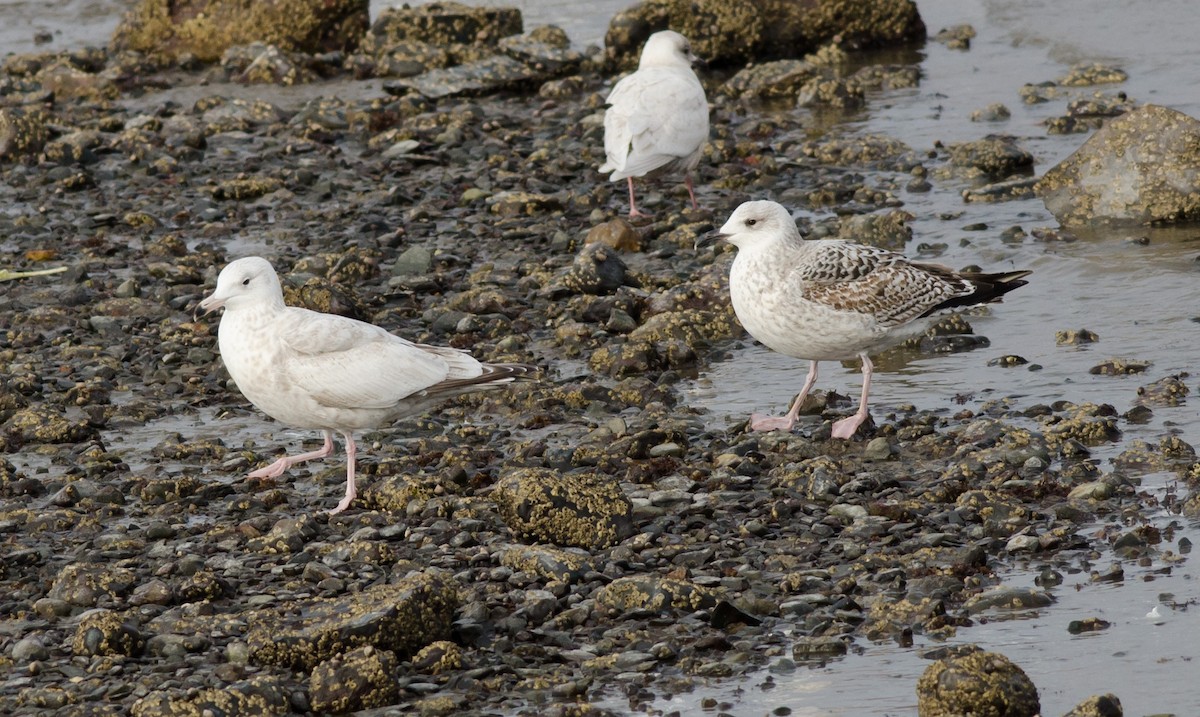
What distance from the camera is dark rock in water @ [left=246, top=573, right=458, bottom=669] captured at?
5.74m

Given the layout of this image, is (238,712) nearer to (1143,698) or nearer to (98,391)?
(1143,698)

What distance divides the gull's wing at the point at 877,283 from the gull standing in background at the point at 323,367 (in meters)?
1.71

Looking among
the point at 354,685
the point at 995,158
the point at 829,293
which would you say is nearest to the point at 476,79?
the point at 995,158

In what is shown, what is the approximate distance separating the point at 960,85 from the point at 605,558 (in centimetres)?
1074

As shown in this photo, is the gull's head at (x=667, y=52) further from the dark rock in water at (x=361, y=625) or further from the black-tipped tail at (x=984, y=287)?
the dark rock in water at (x=361, y=625)

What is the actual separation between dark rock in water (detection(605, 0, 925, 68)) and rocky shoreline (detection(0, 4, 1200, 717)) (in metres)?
3.56

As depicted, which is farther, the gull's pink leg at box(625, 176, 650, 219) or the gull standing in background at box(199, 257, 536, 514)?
the gull's pink leg at box(625, 176, 650, 219)

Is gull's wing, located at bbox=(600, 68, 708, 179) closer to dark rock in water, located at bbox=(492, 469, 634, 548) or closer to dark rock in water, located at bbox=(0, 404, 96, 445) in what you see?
dark rock in water, located at bbox=(0, 404, 96, 445)

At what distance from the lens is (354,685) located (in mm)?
5488

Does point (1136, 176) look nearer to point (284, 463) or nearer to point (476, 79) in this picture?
point (284, 463)

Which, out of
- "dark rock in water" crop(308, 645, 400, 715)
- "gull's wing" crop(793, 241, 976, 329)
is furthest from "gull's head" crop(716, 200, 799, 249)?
"dark rock in water" crop(308, 645, 400, 715)

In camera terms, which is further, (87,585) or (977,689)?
(87,585)

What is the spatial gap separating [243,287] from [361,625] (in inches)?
105

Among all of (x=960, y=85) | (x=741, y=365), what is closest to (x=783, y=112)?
(x=960, y=85)
